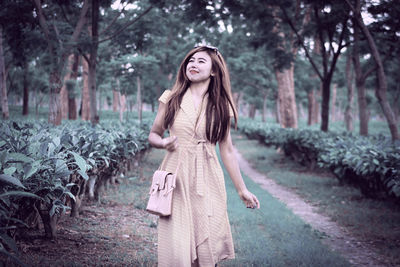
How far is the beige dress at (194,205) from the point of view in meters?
2.19

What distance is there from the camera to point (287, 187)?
886 centimetres

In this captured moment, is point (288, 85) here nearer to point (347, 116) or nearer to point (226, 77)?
point (347, 116)

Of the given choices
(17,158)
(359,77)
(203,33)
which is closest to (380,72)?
(359,77)

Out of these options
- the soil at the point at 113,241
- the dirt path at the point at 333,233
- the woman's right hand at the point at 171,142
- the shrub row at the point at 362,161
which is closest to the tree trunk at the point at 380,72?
the shrub row at the point at 362,161

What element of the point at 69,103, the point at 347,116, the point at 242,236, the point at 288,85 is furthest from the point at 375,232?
the point at 69,103

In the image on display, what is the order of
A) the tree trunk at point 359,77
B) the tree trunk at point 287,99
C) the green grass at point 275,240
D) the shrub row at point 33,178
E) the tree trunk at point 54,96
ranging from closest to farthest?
the shrub row at point 33,178 → the green grass at point 275,240 → the tree trunk at point 54,96 → the tree trunk at point 359,77 → the tree trunk at point 287,99

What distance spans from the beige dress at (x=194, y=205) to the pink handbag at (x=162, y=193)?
0.26 feet

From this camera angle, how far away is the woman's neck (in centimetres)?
248

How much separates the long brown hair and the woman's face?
4 centimetres

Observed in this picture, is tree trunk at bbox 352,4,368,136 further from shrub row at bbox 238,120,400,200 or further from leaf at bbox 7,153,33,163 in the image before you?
leaf at bbox 7,153,33,163

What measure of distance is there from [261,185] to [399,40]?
14.9 ft

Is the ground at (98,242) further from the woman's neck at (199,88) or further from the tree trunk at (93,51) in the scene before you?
the tree trunk at (93,51)

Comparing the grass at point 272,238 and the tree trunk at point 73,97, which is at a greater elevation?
the tree trunk at point 73,97

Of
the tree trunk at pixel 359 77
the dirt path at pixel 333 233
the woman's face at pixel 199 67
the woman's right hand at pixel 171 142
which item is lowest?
the dirt path at pixel 333 233
